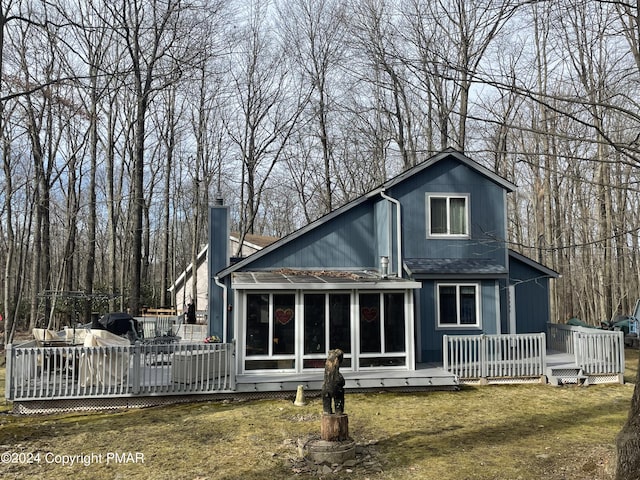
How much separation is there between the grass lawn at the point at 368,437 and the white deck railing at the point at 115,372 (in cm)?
48

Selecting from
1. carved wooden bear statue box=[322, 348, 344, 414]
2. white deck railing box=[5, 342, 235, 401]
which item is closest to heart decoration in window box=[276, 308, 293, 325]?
white deck railing box=[5, 342, 235, 401]

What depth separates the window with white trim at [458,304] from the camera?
14.2 m

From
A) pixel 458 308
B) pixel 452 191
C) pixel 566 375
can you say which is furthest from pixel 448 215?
pixel 566 375

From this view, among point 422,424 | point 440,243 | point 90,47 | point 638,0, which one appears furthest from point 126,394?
point 90,47

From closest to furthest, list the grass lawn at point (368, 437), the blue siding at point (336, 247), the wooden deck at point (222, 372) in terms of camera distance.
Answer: the grass lawn at point (368, 437) < the wooden deck at point (222, 372) < the blue siding at point (336, 247)

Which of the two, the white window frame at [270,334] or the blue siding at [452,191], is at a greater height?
the blue siding at [452,191]

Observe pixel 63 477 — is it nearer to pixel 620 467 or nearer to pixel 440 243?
pixel 620 467

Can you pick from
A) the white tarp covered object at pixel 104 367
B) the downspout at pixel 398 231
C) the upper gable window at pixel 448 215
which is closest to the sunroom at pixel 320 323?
the downspout at pixel 398 231

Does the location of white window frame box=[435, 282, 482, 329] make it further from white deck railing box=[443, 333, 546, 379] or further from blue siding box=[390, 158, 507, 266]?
white deck railing box=[443, 333, 546, 379]

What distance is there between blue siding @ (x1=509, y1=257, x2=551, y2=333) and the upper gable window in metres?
2.51

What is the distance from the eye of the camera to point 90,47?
22922 mm

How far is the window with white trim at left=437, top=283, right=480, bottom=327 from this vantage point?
46.6ft

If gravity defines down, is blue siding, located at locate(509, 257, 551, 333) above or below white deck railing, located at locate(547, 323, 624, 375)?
above

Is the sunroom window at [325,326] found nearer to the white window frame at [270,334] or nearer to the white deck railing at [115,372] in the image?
the white window frame at [270,334]
